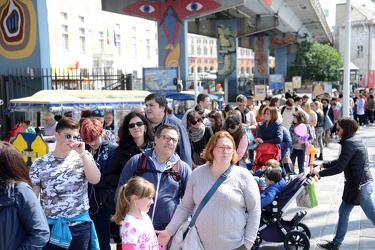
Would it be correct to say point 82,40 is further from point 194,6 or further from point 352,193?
point 352,193

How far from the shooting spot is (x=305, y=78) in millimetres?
51656

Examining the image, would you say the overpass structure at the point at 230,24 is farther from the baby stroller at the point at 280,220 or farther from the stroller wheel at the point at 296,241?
the stroller wheel at the point at 296,241

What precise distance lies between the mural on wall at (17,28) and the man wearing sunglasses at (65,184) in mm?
11961

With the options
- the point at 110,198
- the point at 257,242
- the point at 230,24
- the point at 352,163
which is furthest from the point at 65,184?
the point at 230,24

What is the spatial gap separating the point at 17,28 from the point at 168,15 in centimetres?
1158

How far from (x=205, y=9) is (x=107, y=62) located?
18.4 metres

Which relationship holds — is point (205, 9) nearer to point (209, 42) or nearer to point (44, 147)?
point (44, 147)

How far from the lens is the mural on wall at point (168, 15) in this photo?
2541 cm

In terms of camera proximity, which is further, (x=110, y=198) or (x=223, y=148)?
(x=110, y=198)

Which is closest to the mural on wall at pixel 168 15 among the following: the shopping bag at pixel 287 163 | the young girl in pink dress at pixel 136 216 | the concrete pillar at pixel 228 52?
the concrete pillar at pixel 228 52

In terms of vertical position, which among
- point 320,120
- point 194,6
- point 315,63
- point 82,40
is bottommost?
point 320,120

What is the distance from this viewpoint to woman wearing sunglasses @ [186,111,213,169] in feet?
24.1

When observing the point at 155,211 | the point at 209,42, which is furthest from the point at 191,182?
the point at 209,42

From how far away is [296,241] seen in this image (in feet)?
20.0
